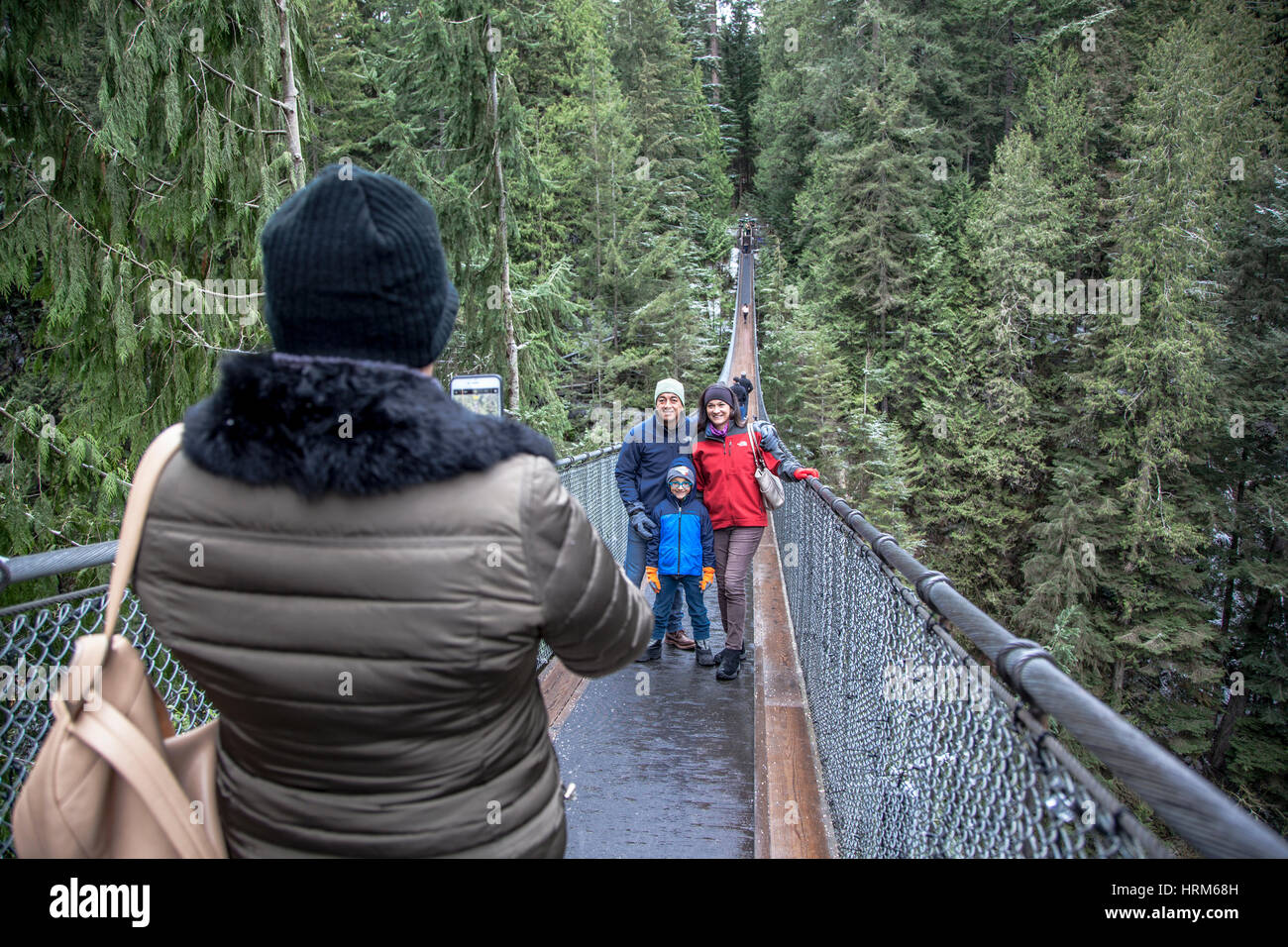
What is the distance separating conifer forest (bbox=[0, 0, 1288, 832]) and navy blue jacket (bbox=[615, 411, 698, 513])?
2.38 meters

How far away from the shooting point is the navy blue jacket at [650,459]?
13.8 feet

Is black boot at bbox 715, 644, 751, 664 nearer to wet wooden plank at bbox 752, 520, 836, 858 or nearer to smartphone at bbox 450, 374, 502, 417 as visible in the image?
wet wooden plank at bbox 752, 520, 836, 858

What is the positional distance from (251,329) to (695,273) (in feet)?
77.2

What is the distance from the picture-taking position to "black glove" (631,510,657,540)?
4059mm

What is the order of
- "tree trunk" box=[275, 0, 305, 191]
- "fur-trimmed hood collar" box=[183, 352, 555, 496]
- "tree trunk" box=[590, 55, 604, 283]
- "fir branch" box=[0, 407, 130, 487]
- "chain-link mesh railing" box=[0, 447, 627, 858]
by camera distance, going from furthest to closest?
"tree trunk" box=[590, 55, 604, 283], "tree trunk" box=[275, 0, 305, 191], "fir branch" box=[0, 407, 130, 487], "chain-link mesh railing" box=[0, 447, 627, 858], "fur-trimmed hood collar" box=[183, 352, 555, 496]

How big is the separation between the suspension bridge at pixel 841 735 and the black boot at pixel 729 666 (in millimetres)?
53

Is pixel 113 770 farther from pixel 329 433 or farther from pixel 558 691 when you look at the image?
pixel 558 691

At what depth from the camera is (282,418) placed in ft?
2.97

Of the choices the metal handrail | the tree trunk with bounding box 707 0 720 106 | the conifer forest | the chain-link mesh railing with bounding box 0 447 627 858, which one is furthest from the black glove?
the tree trunk with bounding box 707 0 720 106

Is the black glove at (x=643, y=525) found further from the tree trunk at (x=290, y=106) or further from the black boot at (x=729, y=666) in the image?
the tree trunk at (x=290, y=106)

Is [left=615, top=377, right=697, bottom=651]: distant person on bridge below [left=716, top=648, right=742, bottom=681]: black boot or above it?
above

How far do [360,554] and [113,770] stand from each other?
0.40 meters

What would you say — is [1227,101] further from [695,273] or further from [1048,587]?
[695,273]
